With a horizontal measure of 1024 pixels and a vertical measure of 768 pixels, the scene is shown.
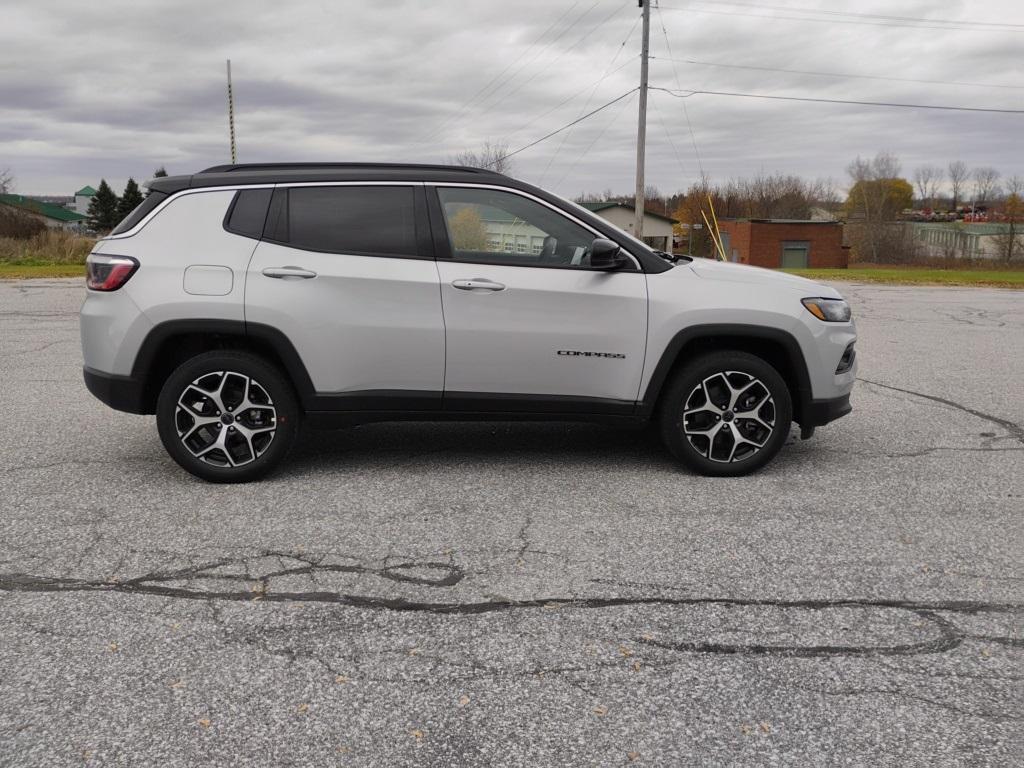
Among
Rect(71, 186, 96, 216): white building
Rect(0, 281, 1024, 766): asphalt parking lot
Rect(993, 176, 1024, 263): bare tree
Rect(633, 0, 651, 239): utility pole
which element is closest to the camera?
Rect(0, 281, 1024, 766): asphalt parking lot

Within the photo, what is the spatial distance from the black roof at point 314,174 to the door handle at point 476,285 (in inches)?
26.0

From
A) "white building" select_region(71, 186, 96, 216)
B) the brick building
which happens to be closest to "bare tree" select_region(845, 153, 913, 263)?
the brick building

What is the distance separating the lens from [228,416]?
17.8ft

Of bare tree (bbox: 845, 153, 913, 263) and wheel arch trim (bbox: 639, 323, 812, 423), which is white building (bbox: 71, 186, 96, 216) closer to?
bare tree (bbox: 845, 153, 913, 263)

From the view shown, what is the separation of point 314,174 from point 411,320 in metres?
1.11

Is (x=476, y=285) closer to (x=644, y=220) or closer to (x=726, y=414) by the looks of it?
(x=726, y=414)

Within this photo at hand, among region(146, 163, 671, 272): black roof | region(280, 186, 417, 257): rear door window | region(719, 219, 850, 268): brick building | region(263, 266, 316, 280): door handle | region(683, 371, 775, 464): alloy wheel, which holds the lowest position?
region(683, 371, 775, 464): alloy wheel

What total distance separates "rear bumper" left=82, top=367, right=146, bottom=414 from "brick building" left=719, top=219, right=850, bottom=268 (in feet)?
225

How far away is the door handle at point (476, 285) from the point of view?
5.42m

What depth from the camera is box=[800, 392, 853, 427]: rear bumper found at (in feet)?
18.7

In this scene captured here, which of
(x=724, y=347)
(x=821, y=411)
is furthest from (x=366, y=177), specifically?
(x=821, y=411)

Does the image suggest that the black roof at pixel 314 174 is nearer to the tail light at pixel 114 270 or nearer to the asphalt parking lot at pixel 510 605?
the tail light at pixel 114 270

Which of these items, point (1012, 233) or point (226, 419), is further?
point (1012, 233)

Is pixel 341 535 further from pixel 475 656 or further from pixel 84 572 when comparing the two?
pixel 475 656
